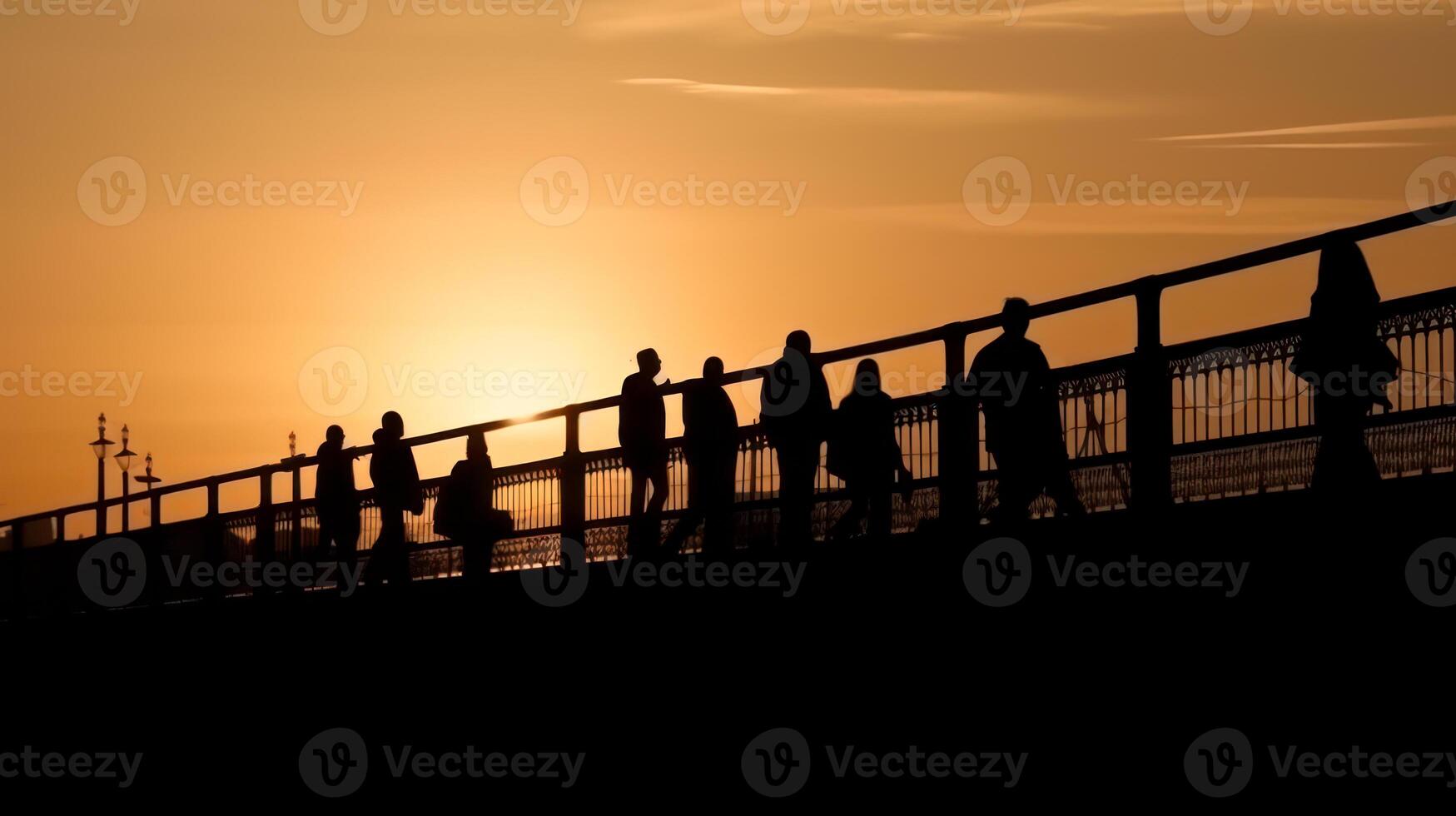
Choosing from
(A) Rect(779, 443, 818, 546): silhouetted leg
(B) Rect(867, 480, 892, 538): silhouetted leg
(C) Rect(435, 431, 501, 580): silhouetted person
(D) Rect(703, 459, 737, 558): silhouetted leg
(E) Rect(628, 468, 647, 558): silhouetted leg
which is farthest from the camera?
(C) Rect(435, 431, 501, 580): silhouetted person

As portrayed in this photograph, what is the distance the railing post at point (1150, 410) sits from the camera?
39.9 ft

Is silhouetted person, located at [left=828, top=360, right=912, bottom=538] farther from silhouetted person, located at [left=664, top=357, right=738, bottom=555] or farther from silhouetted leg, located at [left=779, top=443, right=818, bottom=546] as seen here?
silhouetted person, located at [left=664, top=357, right=738, bottom=555]

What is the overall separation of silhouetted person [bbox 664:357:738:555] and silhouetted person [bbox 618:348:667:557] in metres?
0.35

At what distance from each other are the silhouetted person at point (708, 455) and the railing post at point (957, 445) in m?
2.53

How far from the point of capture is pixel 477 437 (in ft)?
65.9

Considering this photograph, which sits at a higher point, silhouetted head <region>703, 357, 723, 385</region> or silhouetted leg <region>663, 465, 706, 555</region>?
silhouetted head <region>703, 357, 723, 385</region>

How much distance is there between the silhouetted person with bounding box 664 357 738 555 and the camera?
53.1ft

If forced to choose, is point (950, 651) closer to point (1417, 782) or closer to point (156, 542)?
point (1417, 782)

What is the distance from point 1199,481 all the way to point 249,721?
40.9 ft

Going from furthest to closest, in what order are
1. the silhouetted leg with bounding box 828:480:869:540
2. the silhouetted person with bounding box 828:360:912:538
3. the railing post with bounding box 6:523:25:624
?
the railing post with bounding box 6:523:25:624
the silhouetted leg with bounding box 828:480:869:540
the silhouetted person with bounding box 828:360:912:538

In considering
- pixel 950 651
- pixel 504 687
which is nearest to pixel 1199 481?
pixel 950 651

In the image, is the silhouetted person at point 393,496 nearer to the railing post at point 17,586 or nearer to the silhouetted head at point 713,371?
the silhouetted head at point 713,371

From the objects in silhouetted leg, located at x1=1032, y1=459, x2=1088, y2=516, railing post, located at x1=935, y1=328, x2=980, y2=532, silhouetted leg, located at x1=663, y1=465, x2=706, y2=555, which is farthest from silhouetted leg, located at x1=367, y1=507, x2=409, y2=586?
silhouetted leg, located at x1=1032, y1=459, x2=1088, y2=516

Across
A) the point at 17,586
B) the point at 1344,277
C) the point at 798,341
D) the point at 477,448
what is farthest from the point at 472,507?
the point at 17,586
